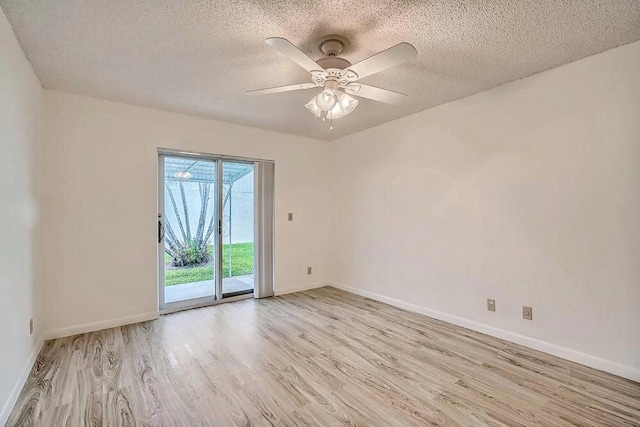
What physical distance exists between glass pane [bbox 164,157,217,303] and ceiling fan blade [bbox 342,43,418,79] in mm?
2669

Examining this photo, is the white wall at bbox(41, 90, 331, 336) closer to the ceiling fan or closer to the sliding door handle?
the sliding door handle

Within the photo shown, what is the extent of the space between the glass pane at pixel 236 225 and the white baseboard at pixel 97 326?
1.01m

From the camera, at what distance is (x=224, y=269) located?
4.35 m

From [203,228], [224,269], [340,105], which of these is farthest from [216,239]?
[340,105]

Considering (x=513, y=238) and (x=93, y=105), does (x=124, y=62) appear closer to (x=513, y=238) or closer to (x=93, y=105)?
(x=93, y=105)

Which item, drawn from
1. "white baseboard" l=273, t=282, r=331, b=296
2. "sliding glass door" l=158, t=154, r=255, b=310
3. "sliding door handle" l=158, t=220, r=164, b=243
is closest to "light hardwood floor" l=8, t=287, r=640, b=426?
"sliding glass door" l=158, t=154, r=255, b=310

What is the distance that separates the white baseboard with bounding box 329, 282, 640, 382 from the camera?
2.22 metres

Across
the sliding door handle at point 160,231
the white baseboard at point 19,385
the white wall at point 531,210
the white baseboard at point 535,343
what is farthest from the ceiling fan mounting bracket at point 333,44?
the white baseboard at point 19,385

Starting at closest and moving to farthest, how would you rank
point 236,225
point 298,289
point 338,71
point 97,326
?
point 338,71 < point 97,326 < point 236,225 < point 298,289

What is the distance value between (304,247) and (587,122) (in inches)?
139

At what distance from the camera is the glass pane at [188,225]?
3.78 meters

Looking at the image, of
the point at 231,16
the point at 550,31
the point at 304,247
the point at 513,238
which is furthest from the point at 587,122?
the point at 304,247

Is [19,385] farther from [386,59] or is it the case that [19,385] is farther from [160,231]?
[386,59]

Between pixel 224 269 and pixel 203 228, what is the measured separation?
0.71 meters
